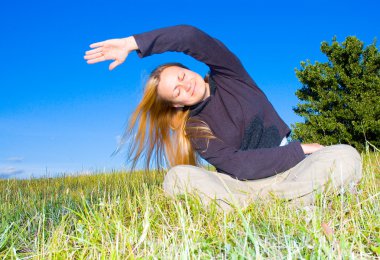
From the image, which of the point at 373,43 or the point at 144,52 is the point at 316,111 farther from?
the point at 144,52

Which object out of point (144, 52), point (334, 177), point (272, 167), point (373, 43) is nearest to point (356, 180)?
point (334, 177)

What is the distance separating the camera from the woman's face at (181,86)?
4.48 meters

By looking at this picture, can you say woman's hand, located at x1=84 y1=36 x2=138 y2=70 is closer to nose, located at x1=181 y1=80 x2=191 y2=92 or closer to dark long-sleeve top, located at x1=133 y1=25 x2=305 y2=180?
dark long-sleeve top, located at x1=133 y1=25 x2=305 y2=180

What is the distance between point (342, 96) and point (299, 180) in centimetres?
1459

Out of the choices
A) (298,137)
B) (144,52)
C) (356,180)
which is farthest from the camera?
(298,137)

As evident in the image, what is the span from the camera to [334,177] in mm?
4031

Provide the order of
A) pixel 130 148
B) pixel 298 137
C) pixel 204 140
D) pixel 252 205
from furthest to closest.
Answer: pixel 298 137, pixel 130 148, pixel 204 140, pixel 252 205

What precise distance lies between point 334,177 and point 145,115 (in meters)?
2.16

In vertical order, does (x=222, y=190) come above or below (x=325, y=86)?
below

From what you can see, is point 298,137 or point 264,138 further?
point 298,137

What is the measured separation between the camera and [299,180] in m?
4.14

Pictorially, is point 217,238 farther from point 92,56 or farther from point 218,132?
point 218,132

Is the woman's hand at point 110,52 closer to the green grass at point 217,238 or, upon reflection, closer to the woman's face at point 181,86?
the woman's face at point 181,86

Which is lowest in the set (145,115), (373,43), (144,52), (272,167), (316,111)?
(272,167)
